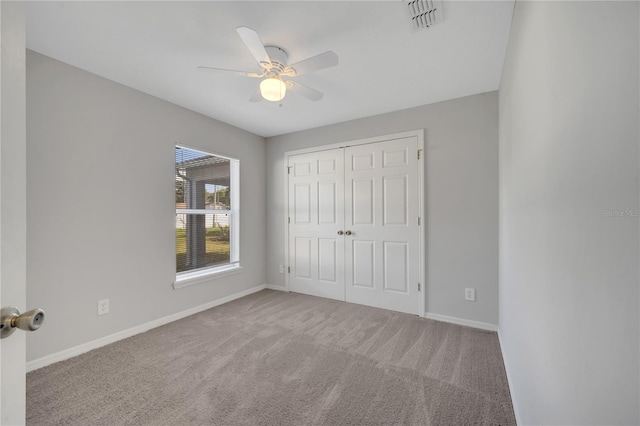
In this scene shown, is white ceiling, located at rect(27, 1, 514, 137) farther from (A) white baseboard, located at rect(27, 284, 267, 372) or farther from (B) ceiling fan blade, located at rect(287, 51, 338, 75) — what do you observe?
(A) white baseboard, located at rect(27, 284, 267, 372)

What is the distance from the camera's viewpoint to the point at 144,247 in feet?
8.84

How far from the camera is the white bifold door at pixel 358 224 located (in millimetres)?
3145

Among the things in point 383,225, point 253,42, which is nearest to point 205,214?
point 383,225

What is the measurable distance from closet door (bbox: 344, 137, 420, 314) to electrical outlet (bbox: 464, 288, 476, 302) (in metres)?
0.50

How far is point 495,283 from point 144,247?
3536 millimetres

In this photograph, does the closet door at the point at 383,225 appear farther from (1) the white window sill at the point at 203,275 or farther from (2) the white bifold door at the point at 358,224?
(1) the white window sill at the point at 203,275

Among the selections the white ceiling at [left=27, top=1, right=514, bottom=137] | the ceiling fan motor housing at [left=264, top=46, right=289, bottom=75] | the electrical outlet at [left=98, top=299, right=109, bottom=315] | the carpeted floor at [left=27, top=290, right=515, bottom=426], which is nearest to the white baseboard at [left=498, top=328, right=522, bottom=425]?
the carpeted floor at [left=27, top=290, right=515, bottom=426]

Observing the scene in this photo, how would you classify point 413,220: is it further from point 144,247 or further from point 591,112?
point 144,247

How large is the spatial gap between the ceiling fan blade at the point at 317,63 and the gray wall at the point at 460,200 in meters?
1.65

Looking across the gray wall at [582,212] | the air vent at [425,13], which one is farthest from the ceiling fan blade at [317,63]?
the gray wall at [582,212]

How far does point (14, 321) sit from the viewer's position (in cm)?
62

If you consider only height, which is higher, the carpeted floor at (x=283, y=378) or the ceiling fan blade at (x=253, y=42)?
the ceiling fan blade at (x=253, y=42)

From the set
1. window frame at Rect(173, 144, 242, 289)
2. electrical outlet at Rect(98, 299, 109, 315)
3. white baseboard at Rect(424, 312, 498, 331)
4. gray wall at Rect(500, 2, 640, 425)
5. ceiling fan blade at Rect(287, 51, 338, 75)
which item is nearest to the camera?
gray wall at Rect(500, 2, 640, 425)

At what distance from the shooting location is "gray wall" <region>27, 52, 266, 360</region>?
2043 mm
